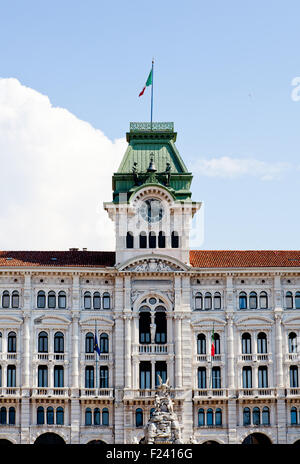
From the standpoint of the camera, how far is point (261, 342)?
273ft

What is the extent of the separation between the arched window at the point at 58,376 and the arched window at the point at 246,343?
14.2 metres

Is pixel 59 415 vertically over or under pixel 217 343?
under

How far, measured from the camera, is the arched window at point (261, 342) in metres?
83.2

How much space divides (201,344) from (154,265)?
7.15m

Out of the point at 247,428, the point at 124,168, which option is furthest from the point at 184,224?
the point at 247,428

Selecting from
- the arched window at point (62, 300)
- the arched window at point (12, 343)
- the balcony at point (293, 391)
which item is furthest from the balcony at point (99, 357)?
the balcony at point (293, 391)

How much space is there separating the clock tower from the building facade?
10 centimetres

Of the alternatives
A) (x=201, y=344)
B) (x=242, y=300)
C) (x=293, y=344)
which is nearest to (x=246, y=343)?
(x=242, y=300)

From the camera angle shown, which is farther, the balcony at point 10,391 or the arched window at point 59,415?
the arched window at point 59,415

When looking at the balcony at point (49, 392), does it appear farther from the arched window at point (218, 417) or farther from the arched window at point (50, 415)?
the arched window at point (218, 417)

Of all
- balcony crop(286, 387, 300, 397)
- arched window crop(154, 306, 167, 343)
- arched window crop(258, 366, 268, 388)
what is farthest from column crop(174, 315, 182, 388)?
balcony crop(286, 387, 300, 397)

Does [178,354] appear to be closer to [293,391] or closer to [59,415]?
[293,391]

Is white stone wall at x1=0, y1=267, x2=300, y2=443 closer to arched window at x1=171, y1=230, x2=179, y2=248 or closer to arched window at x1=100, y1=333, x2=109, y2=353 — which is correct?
arched window at x1=100, y1=333, x2=109, y2=353
